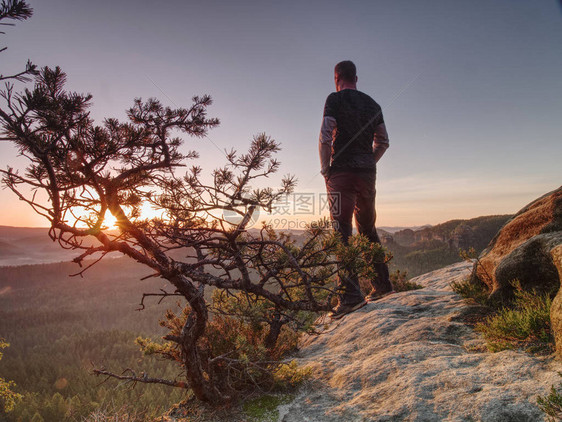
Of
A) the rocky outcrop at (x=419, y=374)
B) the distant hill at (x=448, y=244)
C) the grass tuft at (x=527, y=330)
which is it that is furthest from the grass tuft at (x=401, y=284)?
the distant hill at (x=448, y=244)

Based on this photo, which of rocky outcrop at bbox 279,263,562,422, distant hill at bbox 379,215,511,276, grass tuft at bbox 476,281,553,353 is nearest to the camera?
rocky outcrop at bbox 279,263,562,422

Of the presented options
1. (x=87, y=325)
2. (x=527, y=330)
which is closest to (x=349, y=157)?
(x=527, y=330)

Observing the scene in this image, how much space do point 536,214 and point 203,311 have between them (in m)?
4.40

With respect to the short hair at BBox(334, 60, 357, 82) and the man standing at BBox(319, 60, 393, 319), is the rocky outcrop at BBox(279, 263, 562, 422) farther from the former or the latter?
the short hair at BBox(334, 60, 357, 82)

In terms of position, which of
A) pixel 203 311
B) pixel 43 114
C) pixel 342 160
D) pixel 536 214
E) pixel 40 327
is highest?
pixel 342 160

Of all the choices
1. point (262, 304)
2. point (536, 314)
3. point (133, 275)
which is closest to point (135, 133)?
point (262, 304)

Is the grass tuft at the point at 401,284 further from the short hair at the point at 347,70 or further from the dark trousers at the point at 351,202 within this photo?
the short hair at the point at 347,70

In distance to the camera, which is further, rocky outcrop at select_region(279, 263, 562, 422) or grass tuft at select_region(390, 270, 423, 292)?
grass tuft at select_region(390, 270, 423, 292)

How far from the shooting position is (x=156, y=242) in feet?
7.75

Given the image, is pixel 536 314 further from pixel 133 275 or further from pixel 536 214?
pixel 133 275

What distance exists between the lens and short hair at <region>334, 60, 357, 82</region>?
15.0ft

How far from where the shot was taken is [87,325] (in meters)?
27.0

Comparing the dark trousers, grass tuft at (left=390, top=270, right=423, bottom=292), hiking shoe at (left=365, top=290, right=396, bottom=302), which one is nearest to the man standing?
the dark trousers

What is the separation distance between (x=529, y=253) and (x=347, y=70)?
3680 millimetres
